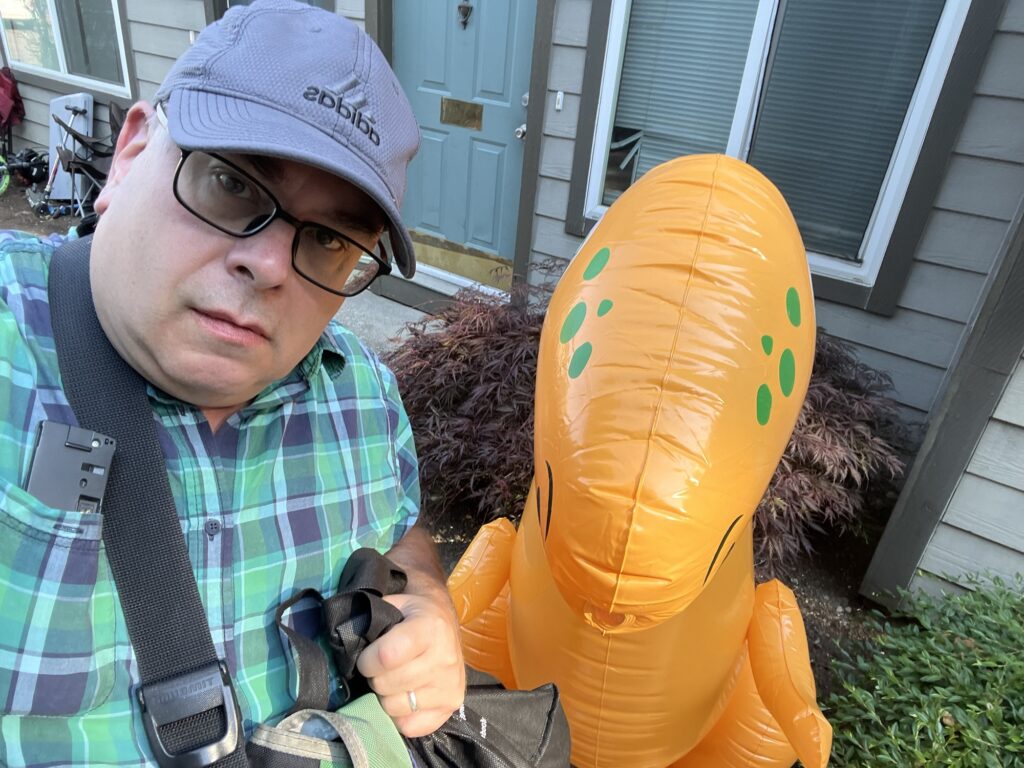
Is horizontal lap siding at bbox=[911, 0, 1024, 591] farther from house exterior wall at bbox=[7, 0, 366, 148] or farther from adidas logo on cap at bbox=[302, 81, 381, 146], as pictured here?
house exterior wall at bbox=[7, 0, 366, 148]

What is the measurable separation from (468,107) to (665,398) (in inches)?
153

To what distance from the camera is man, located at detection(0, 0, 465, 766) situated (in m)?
0.78

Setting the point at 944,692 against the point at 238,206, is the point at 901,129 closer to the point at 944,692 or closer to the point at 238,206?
the point at 944,692

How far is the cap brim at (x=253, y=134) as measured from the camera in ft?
2.56

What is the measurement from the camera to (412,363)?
340 cm

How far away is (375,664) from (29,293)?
2.31 feet

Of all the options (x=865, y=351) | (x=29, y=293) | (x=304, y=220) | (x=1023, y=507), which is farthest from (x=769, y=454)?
(x=865, y=351)

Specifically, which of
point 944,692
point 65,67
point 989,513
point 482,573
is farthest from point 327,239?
point 65,67

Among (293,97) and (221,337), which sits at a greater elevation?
(293,97)

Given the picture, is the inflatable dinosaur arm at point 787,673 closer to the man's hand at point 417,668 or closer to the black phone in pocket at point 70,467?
the man's hand at point 417,668

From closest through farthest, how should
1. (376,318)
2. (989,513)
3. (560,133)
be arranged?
(989,513) → (560,133) → (376,318)

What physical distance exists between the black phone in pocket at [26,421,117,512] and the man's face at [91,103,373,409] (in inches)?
4.8

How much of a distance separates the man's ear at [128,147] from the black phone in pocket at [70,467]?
32 centimetres

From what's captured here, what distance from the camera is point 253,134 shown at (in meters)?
0.79
